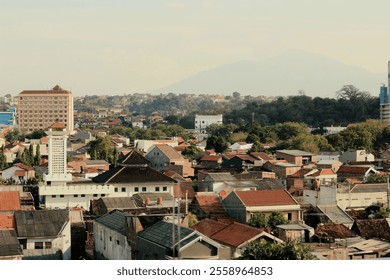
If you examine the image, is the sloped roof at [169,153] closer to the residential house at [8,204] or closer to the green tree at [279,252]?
the residential house at [8,204]

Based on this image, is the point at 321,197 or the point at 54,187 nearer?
the point at 321,197

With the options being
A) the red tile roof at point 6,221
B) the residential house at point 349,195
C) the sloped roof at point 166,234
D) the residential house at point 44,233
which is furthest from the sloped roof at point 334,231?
the red tile roof at point 6,221

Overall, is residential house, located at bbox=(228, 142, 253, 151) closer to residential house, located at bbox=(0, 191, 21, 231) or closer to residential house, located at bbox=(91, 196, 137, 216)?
residential house, located at bbox=(91, 196, 137, 216)

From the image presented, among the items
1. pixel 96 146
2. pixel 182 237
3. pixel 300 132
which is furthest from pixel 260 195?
pixel 300 132

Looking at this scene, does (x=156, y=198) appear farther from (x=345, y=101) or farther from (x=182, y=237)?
(x=345, y=101)

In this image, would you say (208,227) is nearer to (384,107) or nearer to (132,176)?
(132,176)

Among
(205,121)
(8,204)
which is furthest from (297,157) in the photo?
(205,121)
